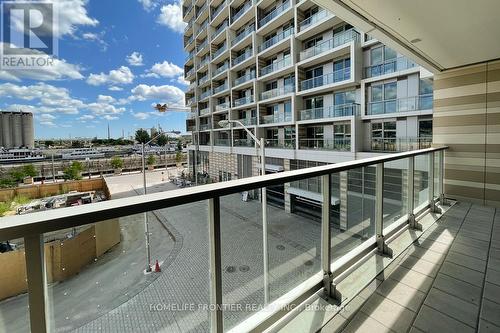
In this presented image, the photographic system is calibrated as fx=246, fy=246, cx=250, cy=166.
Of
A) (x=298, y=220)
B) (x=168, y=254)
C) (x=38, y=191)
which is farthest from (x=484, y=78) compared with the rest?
(x=38, y=191)

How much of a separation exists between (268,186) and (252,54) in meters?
20.7

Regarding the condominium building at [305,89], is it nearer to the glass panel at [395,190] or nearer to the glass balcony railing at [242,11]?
the glass balcony railing at [242,11]

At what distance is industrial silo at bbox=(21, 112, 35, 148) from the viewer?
197 ft

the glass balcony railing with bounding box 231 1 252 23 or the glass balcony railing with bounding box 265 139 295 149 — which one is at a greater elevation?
the glass balcony railing with bounding box 231 1 252 23

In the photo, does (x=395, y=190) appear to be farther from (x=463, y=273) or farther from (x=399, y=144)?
(x=399, y=144)

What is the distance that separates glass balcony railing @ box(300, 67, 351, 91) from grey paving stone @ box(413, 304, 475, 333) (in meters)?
13.3

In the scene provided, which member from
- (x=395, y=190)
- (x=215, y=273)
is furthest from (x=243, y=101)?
(x=215, y=273)

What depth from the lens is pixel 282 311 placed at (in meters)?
1.71

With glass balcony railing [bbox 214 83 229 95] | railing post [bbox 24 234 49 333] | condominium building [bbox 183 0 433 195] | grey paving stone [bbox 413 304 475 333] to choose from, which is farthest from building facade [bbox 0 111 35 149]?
grey paving stone [bbox 413 304 475 333]

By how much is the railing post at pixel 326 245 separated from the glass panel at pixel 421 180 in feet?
7.42

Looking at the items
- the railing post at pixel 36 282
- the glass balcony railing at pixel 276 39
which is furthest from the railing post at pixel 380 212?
the glass balcony railing at pixel 276 39

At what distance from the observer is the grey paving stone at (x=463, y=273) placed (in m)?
2.33

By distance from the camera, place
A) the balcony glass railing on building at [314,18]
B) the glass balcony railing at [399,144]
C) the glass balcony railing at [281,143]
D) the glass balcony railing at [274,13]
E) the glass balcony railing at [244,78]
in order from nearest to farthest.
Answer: the glass balcony railing at [399,144]
the balcony glass railing on building at [314,18]
the glass balcony railing at [274,13]
the glass balcony railing at [281,143]
the glass balcony railing at [244,78]

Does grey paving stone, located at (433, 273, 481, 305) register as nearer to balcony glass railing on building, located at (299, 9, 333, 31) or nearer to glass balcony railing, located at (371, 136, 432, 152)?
glass balcony railing, located at (371, 136, 432, 152)
